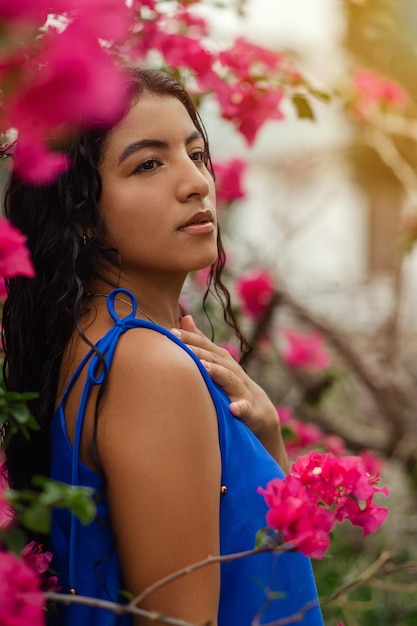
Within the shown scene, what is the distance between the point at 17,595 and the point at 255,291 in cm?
228

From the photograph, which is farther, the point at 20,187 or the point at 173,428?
the point at 20,187

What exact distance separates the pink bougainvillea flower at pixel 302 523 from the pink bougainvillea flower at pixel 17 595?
305 millimetres

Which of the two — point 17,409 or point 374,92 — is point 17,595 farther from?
point 374,92

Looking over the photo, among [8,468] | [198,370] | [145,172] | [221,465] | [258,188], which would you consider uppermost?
[145,172]

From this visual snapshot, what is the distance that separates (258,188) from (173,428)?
4184 mm

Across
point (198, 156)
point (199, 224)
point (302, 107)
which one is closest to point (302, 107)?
point (302, 107)

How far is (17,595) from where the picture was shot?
89cm

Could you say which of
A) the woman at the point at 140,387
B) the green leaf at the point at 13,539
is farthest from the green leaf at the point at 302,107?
the green leaf at the point at 13,539

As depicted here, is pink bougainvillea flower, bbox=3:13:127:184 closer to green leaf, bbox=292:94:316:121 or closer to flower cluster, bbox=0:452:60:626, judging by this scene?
flower cluster, bbox=0:452:60:626

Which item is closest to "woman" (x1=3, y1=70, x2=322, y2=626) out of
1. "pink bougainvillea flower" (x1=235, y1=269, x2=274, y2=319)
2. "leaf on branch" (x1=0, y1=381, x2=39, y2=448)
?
"leaf on branch" (x1=0, y1=381, x2=39, y2=448)

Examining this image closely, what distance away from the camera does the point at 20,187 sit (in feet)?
5.08

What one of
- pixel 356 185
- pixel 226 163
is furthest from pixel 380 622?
pixel 356 185

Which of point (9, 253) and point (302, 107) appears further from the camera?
point (302, 107)

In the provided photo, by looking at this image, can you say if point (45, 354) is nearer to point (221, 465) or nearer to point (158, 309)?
point (158, 309)
